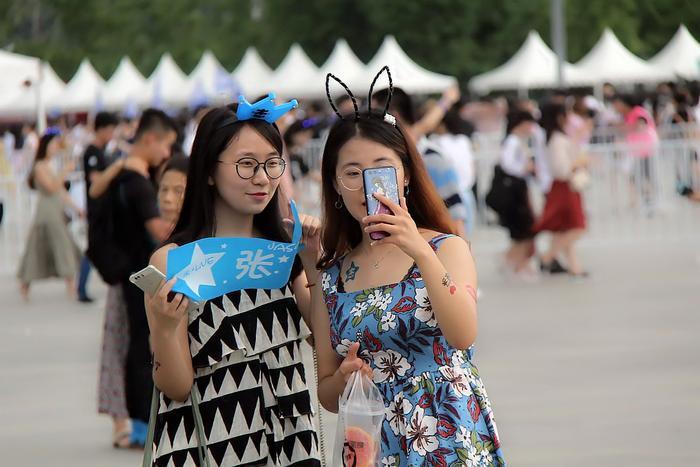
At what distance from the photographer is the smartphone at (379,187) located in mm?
3477

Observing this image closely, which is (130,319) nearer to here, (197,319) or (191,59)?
(197,319)

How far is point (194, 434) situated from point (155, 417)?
0.12 metres

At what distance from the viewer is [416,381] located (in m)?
3.62

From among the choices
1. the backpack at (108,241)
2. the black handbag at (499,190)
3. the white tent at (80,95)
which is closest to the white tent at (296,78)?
the white tent at (80,95)

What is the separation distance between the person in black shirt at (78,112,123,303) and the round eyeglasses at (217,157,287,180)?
775 cm

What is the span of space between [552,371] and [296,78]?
1151 inches

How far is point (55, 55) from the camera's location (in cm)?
6056

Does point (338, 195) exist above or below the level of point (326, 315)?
above

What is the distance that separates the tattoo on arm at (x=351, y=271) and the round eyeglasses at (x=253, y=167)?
0.31m

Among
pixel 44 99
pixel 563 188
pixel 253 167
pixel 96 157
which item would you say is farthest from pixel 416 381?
pixel 44 99

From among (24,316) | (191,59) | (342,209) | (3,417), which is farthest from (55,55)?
(342,209)

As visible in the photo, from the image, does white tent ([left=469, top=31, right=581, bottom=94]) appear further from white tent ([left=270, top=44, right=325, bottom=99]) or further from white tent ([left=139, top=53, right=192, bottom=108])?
white tent ([left=139, top=53, right=192, bottom=108])

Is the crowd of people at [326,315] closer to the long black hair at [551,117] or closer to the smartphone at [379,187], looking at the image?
the smartphone at [379,187]

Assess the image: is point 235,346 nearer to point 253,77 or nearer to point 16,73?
point 16,73
